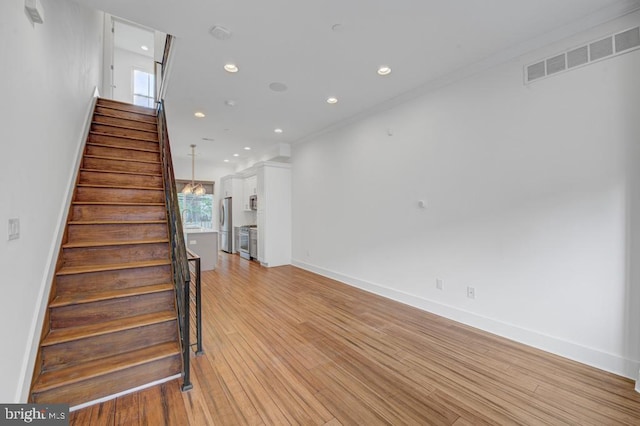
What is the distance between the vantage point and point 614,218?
7.29ft

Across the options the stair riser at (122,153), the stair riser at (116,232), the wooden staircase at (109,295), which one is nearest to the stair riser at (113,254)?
the wooden staircase at (109,295)

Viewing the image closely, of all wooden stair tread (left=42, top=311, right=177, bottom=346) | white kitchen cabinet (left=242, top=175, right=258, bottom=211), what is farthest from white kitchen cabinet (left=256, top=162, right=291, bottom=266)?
wooden stair tread (left=42, top=311, right=177, bottom=346)

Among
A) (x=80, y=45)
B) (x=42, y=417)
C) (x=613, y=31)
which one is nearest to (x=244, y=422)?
(x=42, y=417)

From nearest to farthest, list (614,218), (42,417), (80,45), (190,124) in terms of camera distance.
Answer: (42,417)
(614,218)
(80,45)
(190,124)

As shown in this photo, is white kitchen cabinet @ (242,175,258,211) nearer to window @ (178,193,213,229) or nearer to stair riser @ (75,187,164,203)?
window @ (178,193,213,229)

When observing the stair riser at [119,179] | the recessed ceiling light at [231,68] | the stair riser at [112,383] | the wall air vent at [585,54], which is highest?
the recessed ceiling light at [231,68]

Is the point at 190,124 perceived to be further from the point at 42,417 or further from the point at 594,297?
the point at 594,297

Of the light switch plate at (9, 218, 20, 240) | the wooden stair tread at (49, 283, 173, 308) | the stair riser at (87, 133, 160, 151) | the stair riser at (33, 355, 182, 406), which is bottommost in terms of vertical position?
the stair riser at (33, 355, 182, 406)

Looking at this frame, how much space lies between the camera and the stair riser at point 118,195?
2.91 metres

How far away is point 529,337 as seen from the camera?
2.66m

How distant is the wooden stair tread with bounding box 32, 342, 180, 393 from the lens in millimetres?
1738

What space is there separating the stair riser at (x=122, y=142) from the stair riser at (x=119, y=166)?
1.32 ft

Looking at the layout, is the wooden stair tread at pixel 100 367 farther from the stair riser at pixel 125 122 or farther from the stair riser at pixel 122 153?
the stair riser at pixel 125 122

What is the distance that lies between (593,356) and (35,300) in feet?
15.0
